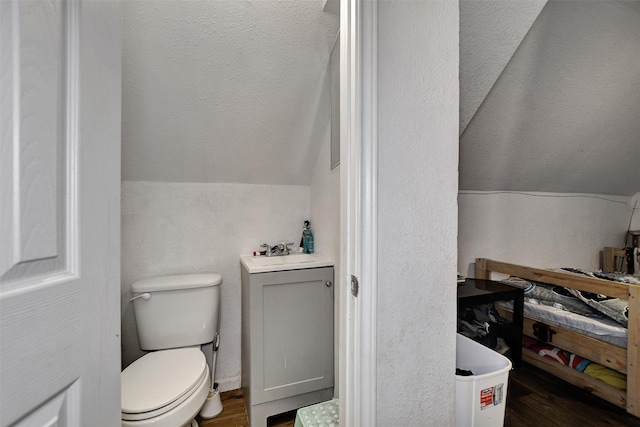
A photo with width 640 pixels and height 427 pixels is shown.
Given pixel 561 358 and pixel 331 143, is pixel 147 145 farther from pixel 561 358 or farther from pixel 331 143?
pixel 561 358

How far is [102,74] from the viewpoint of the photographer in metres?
0.52

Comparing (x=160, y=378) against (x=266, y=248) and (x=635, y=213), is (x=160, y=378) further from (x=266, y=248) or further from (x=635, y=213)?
(x=635, y=213)

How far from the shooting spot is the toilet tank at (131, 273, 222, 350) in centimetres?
153

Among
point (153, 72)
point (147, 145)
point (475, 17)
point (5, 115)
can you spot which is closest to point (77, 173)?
point (5, 115)

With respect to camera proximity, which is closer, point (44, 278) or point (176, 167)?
point (44, 278)

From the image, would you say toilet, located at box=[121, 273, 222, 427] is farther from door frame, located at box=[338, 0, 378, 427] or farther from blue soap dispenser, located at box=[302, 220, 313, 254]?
door frame, located at box=[338, 0, 378, 427]

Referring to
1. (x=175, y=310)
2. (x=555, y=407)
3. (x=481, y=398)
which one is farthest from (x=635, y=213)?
(x=175, y=310)

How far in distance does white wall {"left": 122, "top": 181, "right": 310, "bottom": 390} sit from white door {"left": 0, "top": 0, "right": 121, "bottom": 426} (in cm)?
129

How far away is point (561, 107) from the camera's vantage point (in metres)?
1.85

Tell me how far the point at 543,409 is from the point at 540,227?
155 cm

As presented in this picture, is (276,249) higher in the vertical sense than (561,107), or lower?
lower

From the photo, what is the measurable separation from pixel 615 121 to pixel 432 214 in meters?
2.42

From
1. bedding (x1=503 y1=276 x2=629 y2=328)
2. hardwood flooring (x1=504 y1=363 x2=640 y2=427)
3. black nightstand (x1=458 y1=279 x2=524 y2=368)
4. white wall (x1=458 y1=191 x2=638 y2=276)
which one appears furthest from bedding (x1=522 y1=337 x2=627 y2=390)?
white wall (x1=458 y1=191 x2=638 y2=276)

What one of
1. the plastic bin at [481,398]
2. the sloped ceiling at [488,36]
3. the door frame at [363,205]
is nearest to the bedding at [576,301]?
the plastic bin at [481,398]
